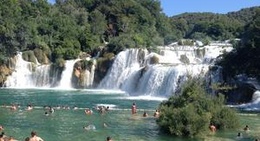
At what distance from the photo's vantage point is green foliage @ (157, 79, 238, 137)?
103 ft

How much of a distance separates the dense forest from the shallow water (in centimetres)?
1187

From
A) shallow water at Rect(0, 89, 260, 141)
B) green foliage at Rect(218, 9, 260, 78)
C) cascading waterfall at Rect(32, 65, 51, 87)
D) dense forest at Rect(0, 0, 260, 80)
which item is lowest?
shallow water at Rect(0, 89, 260, 141)

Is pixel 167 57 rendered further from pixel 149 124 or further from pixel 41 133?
pixel 41 133

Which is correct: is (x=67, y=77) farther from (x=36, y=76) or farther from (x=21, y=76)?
(x=21, y=76)

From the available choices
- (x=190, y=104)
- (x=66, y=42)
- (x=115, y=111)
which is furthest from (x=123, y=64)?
(x=190, y=104)

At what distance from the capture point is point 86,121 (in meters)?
38.2

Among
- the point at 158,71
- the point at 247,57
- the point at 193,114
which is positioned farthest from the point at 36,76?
the point at 193,114

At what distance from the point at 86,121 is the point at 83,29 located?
51.8 m

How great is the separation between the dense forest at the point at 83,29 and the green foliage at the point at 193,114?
1546cm

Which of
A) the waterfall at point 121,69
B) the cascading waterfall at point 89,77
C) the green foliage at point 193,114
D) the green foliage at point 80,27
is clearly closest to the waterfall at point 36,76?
the cascading waterfall at point 89,77

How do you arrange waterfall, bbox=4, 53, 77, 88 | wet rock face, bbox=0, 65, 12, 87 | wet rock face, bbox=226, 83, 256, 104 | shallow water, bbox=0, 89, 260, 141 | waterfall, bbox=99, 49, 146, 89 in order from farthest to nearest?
waterfall, bbox=4, 53, 77, 88 < wet rock face, bbox=0, 65, 12, 87 < waterfall, bbox=99, 49, 146, 89 < wet rock face, bbox=226, 83, 256, 104 < shallow water, bbox=0, 89, 260, 141

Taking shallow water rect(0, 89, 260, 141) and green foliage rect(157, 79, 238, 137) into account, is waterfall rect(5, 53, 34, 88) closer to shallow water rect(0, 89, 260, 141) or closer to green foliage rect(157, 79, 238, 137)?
shallow water rect(0, 89, 260, 141)

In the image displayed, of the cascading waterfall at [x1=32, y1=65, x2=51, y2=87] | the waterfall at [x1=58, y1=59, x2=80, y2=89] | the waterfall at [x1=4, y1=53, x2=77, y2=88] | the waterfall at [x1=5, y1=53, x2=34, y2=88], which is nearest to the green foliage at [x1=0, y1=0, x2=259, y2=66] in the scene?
the waterfall at [x1=5, y1=53, x2=34, y2=88]

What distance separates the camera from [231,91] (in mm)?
50219
